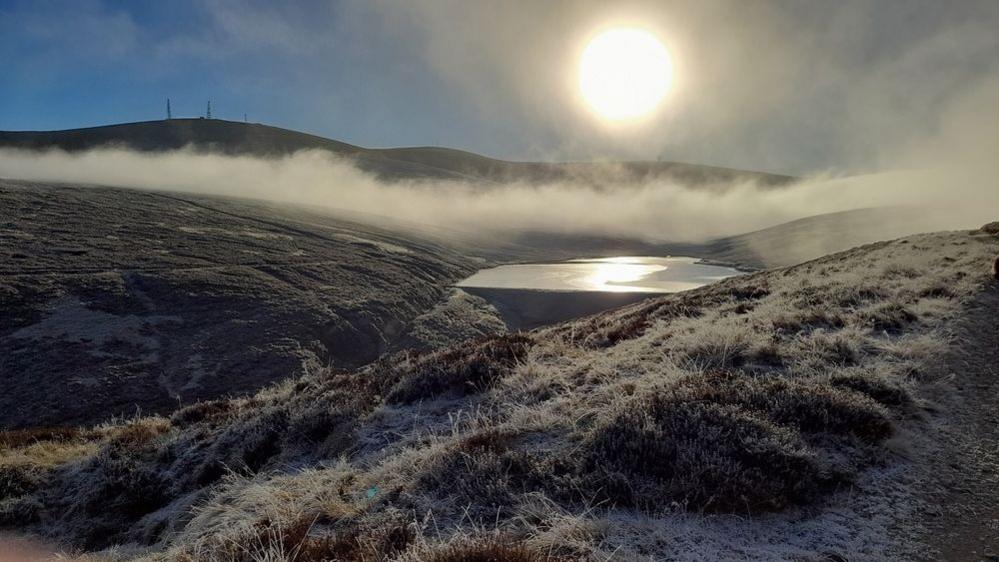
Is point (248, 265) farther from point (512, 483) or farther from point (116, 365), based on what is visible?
point (512, 483)

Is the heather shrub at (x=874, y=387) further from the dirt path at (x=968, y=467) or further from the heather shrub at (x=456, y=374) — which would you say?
the heather shrub at (x=456, y=374)

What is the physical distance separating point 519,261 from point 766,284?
6668 cm

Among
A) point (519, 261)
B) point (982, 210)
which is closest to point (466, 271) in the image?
point (519, 261)

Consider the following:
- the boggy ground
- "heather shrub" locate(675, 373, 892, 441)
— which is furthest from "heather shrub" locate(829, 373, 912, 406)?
"heather shrub" locate(675, 373, 892, 441)

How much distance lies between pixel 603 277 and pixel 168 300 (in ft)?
149

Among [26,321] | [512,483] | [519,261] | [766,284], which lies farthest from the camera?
[519,261]

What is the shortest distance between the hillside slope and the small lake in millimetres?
5990

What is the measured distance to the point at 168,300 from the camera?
39125 mm

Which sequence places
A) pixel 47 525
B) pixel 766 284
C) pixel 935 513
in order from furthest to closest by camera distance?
pixel 766 284
pixel 47 525
pixel 935 513

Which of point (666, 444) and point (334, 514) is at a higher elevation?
point (666, 444)

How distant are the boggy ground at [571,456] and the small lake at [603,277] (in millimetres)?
42655

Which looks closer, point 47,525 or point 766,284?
point 47,525

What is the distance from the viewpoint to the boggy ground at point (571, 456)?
16.0 ft

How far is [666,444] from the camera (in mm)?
5887
